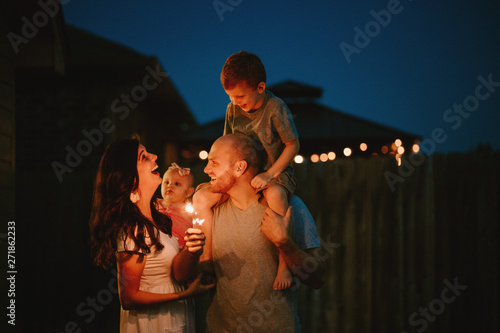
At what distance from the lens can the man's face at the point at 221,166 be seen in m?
2.60

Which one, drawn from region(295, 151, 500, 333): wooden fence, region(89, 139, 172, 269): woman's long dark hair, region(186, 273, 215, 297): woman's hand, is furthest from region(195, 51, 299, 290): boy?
region(295, 151, 500, 333): wooden fence

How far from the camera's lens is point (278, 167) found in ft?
8.81

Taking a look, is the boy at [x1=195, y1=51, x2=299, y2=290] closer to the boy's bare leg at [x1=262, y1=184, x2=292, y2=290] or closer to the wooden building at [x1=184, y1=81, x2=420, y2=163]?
the boy's bare leg at [x1=262, y1=184, x2=292, y2=290]

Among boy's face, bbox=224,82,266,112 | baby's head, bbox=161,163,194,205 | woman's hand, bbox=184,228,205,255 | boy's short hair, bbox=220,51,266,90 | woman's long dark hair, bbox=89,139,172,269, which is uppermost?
boy's short hair, bbox=220,51,266,90

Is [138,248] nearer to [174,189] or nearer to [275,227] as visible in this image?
[275,227]

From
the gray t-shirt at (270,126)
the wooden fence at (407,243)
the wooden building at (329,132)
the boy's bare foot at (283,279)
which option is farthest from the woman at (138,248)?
the wooden building at (329,132)

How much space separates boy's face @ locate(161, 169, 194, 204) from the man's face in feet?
6.50

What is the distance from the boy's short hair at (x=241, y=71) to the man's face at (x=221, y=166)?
41 cm

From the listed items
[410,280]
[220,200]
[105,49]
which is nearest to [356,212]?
[410,280]

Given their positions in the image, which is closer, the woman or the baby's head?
the woman

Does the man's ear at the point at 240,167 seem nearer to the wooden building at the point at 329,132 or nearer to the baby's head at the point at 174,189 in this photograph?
the baby's head at the point at 174,189

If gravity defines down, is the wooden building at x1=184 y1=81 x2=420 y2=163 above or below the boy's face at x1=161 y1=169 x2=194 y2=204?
above

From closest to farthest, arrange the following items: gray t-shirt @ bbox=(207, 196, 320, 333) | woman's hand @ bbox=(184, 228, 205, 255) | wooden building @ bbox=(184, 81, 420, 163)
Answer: woman's hand @ bbox=(184, 228, 205, 255), gray t-shirt @ bbox=(207, 196, 320, 333), wooden building @ bbox=(184, 81, 420, 163)

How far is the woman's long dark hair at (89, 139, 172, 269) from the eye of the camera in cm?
281
